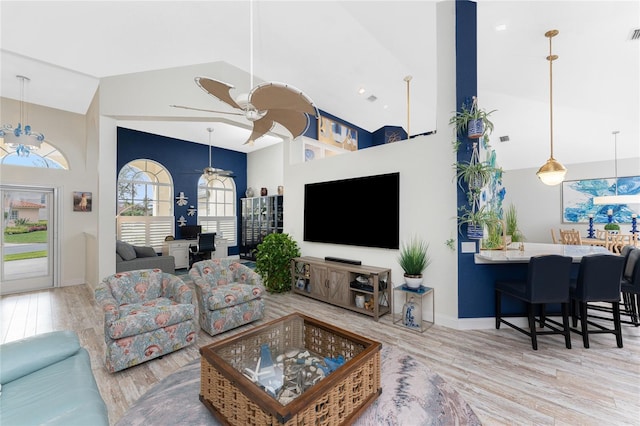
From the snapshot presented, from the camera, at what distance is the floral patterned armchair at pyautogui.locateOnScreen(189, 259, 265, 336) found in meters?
2.93

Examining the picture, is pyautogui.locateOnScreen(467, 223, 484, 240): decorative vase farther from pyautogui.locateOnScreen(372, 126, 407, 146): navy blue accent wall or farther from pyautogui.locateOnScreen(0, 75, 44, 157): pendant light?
pyautogui.locateOnScreen(0, 75, 44, 157): pendant light

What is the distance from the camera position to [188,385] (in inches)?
71.7

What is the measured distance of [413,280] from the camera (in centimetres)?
325

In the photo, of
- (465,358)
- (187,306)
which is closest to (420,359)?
(465,358)

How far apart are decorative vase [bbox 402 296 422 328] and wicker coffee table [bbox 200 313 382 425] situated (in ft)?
5.38

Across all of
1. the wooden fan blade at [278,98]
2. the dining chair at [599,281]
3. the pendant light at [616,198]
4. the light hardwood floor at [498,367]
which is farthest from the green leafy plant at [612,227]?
the wooden fan blade at [278,98]

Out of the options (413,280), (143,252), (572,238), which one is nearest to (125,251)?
(143,252)

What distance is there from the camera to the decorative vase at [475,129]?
2.87 m

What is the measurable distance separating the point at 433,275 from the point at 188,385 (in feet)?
9.39

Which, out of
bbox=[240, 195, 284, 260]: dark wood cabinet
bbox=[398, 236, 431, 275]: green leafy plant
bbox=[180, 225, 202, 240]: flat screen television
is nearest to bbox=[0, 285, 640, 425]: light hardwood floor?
bbox=[398, 236, 431, 275]: green leafy plant

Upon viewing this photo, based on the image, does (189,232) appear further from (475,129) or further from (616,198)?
(616,198)

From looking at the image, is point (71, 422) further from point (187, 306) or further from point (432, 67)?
point (432, 67)

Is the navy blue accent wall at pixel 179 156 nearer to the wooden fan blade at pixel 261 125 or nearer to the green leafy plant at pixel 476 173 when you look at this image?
the wooden fan blade at pixel 261 125

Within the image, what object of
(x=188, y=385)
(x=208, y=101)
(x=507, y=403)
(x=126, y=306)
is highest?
(x=208, y=101)
